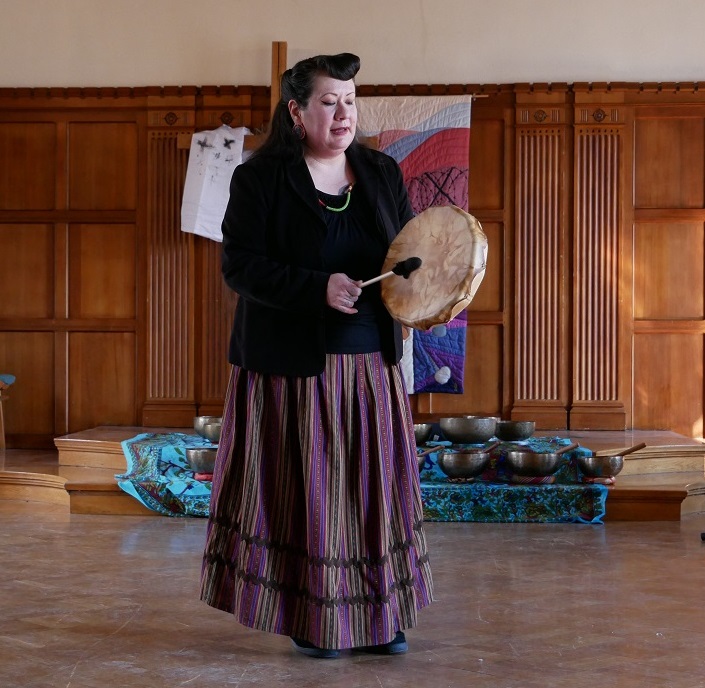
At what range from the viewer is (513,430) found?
19.2 ft

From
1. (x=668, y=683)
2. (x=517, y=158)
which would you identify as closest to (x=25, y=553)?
(x=668, y=683)

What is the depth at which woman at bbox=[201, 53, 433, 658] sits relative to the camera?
2717mm

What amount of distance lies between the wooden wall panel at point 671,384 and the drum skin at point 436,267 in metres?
4.74

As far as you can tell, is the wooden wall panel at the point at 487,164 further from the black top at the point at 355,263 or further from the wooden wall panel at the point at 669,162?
the black top at the point at 355,263

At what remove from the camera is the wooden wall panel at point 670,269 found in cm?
705

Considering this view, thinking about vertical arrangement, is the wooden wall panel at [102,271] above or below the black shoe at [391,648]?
above

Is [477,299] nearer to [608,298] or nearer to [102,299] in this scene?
[608,298]

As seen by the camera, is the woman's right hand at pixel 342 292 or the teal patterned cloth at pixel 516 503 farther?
the teal patterned cloth at pixel 516 503

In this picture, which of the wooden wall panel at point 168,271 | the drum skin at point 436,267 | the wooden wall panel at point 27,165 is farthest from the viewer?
the wooden wall panel at point 27,165

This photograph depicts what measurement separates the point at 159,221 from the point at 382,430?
477 centimetres

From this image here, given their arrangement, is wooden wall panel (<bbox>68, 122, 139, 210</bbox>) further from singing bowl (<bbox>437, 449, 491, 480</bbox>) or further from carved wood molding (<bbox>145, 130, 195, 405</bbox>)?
singing bowl (<bbox>437, 449, 491, 480</bbox>)

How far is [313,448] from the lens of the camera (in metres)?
2.73

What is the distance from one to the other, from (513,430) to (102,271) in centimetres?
321

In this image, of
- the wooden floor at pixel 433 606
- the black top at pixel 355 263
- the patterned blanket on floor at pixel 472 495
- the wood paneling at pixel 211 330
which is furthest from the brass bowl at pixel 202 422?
the black top at pixel 355 263
